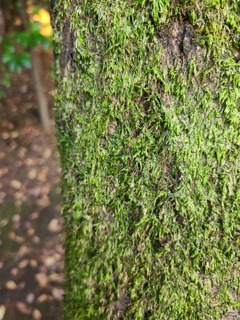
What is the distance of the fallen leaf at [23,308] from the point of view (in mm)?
2877

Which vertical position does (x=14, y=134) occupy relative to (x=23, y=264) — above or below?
above

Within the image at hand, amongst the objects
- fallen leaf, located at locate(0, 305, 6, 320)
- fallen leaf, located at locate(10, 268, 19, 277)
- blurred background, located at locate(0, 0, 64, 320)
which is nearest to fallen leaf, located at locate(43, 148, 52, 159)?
blurred background, located at locate(0, 0, 64, 320)

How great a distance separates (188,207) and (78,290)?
0.62 m

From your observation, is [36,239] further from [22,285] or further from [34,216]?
[22,285]

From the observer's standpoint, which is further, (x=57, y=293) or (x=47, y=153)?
(x=47, y=153)

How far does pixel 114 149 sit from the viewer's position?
106 cm

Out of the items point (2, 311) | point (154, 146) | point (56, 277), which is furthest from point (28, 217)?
point (154, 146)

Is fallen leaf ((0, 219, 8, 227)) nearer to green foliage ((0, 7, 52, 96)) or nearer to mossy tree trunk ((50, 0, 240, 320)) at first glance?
green foliage ((0, 7, 52, 96))

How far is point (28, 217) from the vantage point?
366 centimetres

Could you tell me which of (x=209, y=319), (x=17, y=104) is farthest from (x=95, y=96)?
(x=17, y=104)

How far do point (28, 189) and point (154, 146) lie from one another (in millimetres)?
3155

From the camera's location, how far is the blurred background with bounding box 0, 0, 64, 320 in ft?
9.95

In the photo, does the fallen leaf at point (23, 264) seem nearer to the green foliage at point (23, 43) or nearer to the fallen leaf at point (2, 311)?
the fallen leaf at point (2, 311)

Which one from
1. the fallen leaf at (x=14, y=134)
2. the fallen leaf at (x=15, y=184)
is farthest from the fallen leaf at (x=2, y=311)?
the fallen leaf at (x=14, y=134)
